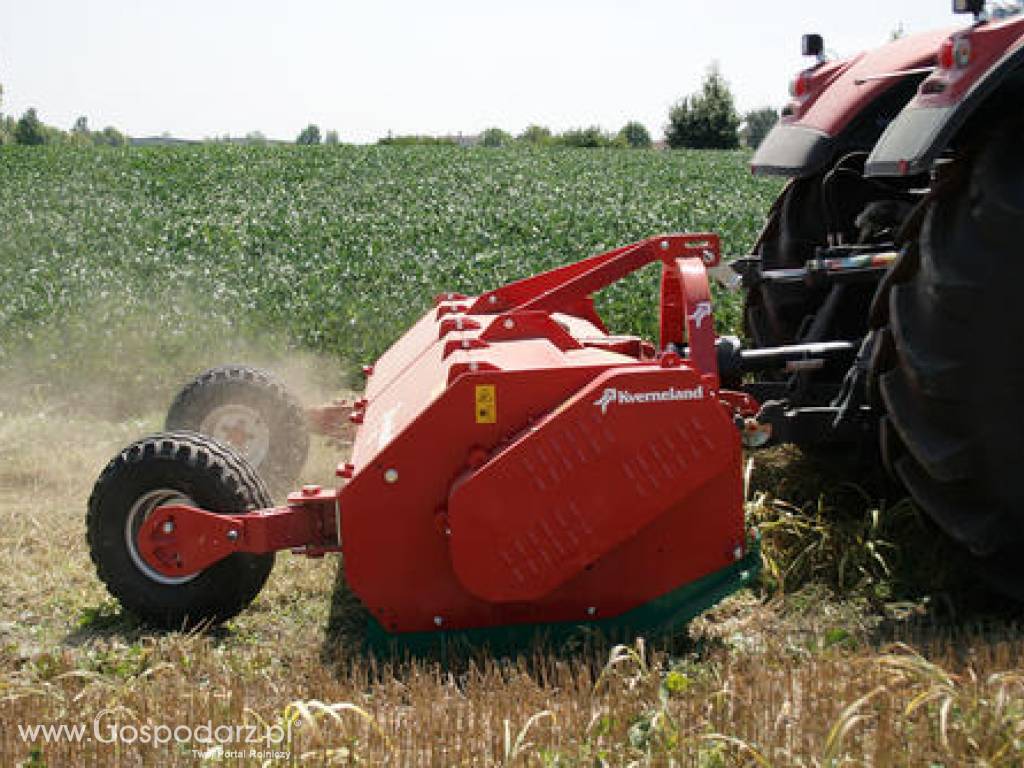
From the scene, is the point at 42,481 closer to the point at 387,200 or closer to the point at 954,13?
the point at 954,13

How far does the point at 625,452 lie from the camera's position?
3266mm

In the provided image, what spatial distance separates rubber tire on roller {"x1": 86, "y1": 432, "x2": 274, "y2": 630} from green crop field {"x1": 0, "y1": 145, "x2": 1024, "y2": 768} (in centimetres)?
11

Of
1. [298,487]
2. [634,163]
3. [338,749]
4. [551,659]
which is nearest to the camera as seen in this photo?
[338,749]

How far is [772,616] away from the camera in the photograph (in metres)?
3.71

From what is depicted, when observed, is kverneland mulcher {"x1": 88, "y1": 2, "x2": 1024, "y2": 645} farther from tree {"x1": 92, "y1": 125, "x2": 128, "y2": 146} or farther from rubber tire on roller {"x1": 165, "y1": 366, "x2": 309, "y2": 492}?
tree {"x1": 92, "y1": 125, "x2": 128, "y2": 146}

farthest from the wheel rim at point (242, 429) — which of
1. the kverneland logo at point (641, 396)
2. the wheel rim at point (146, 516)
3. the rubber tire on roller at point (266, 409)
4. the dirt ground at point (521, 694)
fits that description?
the kverneland logo at point (641, 396)

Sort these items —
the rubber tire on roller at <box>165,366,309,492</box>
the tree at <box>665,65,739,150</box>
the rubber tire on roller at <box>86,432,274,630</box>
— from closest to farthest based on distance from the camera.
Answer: the rubber tire on roller at <box>86,432,274,630</box> < the rubber tire on roller at <box>165,366,309,492</box> < the tree at <box>665,65,739,150</box>

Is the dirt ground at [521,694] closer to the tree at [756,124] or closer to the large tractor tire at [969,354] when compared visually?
the large tractor tire at [969,354]

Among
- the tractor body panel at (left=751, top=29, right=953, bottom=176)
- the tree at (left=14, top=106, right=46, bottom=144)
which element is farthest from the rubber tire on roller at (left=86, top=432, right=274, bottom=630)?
the tree at (left=14, top=106, right=46, bottom=144)

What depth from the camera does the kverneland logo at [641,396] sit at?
3256mm

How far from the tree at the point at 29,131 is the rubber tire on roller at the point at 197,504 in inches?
2794

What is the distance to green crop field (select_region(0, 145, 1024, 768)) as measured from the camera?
2549 mm

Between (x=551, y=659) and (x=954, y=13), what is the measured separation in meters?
2.00

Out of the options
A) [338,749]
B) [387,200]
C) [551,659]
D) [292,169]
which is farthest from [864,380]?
[292,169]
